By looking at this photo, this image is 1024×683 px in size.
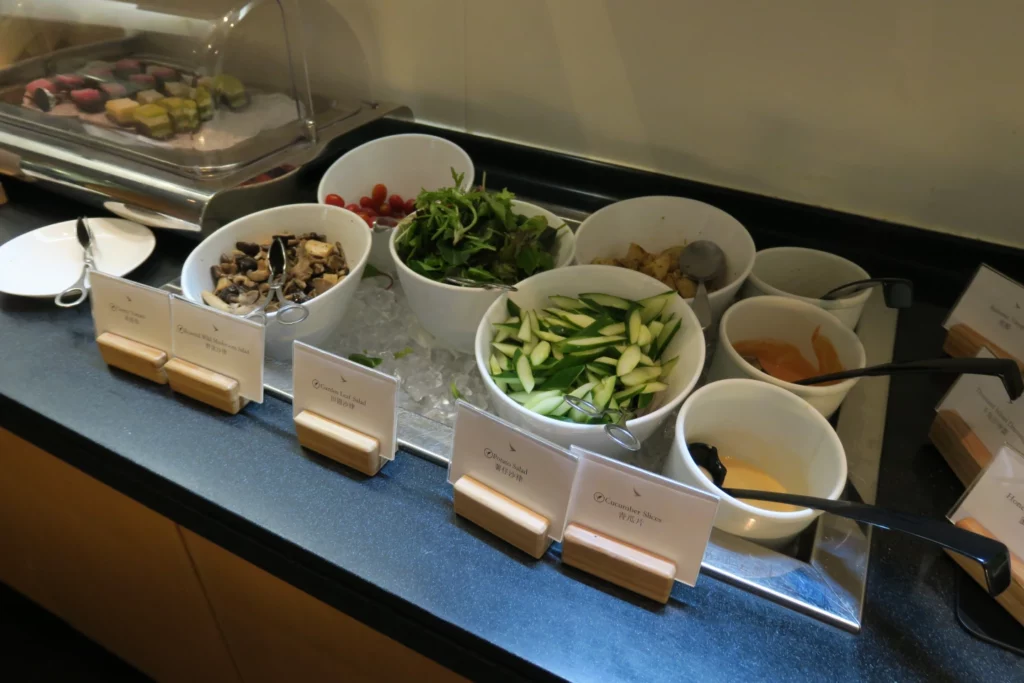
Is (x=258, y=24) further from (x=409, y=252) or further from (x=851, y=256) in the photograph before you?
(x=851, y=256)

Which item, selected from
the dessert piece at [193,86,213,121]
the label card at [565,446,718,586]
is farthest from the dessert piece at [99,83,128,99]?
the label card at [565,446,718,586]

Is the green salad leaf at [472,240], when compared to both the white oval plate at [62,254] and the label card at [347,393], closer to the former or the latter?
the label card at [347,393]

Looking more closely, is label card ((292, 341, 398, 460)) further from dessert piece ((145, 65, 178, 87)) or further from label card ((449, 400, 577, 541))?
dessert piece ((145, 65, 178, 87))

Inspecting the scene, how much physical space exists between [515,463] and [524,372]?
12cm

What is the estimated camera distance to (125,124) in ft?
3.14

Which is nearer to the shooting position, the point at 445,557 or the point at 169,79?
the point at 445,557

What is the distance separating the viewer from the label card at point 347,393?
0.58 meters

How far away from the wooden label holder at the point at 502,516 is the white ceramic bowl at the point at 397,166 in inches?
20.3

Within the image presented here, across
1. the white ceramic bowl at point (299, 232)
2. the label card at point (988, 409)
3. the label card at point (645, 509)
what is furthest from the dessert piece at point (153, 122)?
the label card at point (988, 409)

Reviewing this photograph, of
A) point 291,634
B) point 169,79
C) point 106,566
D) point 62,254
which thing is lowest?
point 106,566

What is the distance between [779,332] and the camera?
0.72m

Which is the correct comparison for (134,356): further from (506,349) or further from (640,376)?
(640,376)

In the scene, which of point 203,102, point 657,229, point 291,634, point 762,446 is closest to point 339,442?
point 291,634

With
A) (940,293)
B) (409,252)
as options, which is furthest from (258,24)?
(940,293)
